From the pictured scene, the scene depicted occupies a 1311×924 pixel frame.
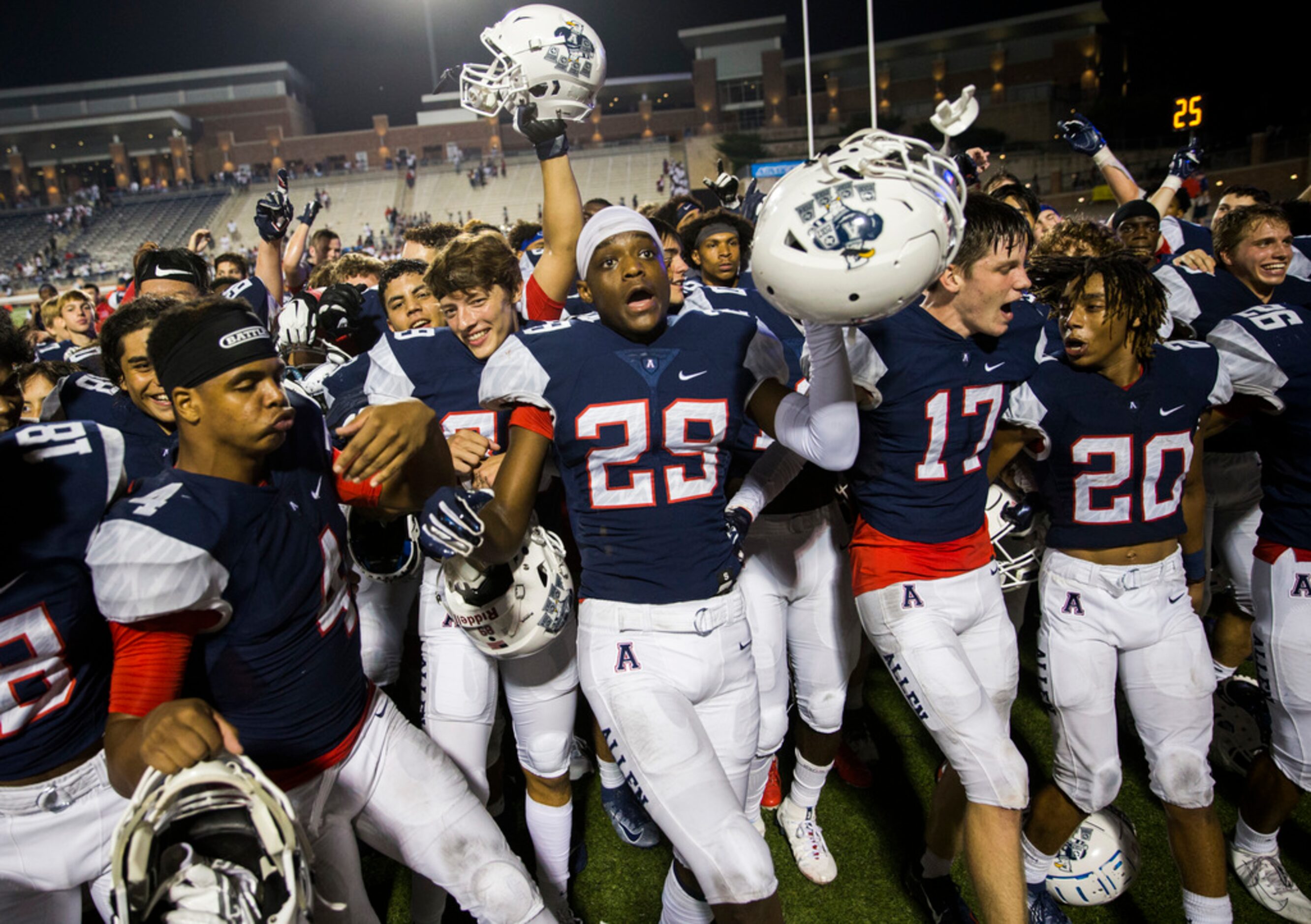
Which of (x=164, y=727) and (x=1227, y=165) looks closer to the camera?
(x=164, y=727)

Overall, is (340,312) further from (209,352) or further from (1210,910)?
(1210,910)

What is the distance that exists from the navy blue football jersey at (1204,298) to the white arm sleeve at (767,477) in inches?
103

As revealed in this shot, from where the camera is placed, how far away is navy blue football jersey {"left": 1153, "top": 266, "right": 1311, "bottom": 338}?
4.45m

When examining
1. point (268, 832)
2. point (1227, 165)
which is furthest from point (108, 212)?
point (268, 832)

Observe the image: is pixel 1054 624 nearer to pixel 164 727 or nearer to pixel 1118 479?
pixel 1118 479

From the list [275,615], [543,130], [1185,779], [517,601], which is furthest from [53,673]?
[1185,779]

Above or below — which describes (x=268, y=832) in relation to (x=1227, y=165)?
below

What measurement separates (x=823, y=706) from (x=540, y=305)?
2216mm

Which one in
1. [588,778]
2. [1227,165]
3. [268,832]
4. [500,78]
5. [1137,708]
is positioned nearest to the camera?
[268,832]

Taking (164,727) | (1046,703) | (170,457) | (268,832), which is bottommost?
(1046,703)

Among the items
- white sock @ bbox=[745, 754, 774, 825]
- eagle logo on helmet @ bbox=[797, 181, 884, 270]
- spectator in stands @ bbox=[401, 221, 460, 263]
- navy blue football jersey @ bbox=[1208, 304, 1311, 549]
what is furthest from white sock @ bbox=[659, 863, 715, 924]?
spectator in stands @ bbox=[401, 221, 460, 263]

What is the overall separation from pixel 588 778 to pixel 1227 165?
34336mm

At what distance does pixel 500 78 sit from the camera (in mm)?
3676

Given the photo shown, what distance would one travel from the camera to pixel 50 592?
221 cm
